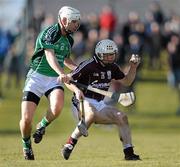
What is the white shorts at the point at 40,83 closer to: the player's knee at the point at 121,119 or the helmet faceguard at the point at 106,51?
the helmet faceguard at the point at 106,51

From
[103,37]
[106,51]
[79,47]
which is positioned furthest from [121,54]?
[106,51]

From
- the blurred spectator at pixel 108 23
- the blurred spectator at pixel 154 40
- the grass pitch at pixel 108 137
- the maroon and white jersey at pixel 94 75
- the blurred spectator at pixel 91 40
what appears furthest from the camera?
the blurred spectator at pixel 154 40

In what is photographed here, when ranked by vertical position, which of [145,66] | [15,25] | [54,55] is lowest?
[145,66]

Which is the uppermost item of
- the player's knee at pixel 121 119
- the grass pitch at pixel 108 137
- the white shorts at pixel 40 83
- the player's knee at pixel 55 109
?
the white shorts at pixel 40 83

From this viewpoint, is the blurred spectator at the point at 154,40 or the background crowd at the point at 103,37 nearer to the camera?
the background crowd at the point at 103,37

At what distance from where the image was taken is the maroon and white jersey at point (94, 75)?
14555 millimetres

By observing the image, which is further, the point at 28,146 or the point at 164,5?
the point at 164,5

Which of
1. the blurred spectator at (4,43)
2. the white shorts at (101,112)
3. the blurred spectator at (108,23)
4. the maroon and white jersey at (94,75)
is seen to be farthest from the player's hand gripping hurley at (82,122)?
the blurred spectator at (108,23)

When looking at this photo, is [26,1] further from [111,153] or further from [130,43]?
[111,153]

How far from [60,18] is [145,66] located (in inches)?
942

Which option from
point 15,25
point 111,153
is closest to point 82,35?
point 15,25

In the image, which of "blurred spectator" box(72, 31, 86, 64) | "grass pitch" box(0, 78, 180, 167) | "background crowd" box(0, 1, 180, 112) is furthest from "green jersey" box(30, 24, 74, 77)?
"blurred spectator" box(72, 31, 86, 64)

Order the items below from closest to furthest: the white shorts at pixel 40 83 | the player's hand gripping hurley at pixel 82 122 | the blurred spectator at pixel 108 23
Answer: the player's hand gripping hurley at pixel 82 122 < the white shorts at pixel 40 83 < the blurred spectator at pixel 108 23

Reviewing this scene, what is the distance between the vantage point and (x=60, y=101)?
14.6 m
